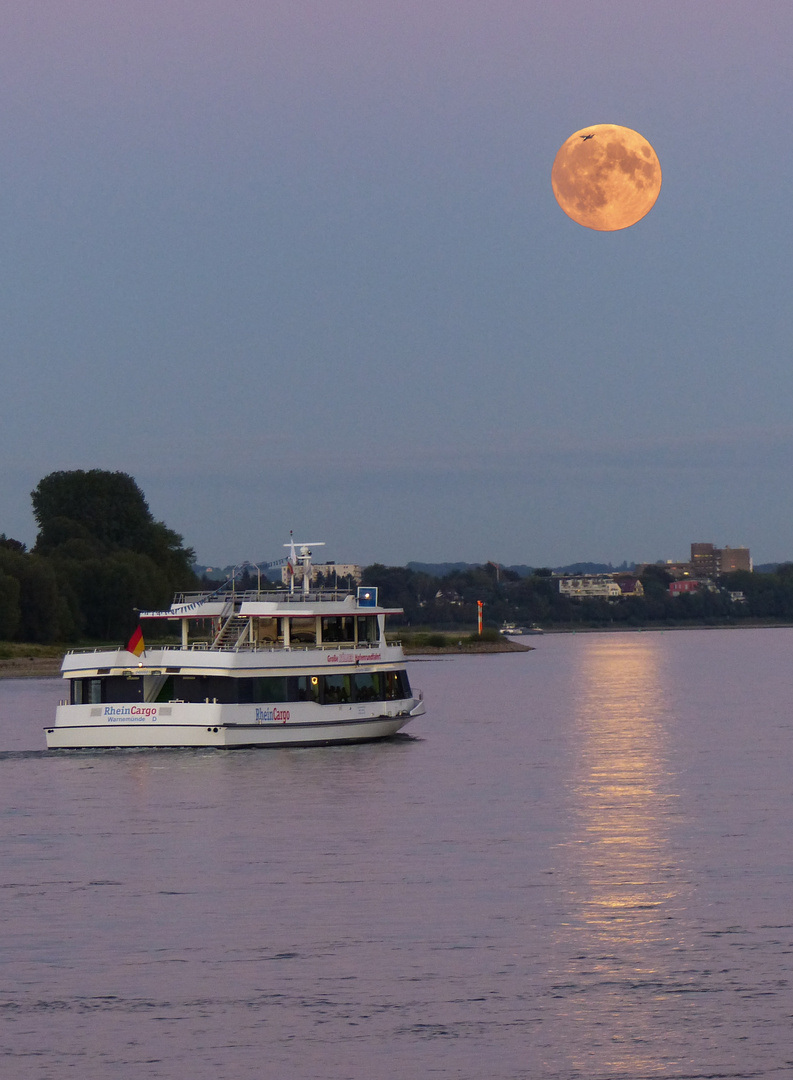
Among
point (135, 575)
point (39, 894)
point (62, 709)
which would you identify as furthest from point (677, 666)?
point (39, 894)

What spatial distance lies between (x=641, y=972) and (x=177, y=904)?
9.66 meters

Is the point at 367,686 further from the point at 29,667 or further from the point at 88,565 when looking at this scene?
the point at 88,565

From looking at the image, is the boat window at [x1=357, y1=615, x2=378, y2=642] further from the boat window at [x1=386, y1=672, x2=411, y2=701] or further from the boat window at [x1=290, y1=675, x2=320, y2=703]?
the boat window at [x1=290, y1=675, x2=320, y2=703]

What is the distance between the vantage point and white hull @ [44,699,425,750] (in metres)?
57.2

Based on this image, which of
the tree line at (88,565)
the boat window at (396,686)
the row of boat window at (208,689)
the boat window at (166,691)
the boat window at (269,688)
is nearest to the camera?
the row of boat window at (208,689)

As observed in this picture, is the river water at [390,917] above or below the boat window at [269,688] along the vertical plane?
below

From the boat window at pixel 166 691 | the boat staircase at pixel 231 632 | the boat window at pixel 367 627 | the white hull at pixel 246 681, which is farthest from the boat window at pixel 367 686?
the boat window at pixel 166 691

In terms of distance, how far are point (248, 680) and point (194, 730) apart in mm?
2549

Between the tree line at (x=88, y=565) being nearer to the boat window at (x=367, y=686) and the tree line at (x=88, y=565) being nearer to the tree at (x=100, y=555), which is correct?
the tree at (x=100, y=555)

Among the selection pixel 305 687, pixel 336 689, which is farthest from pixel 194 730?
pixel 336 689

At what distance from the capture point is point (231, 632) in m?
61.0

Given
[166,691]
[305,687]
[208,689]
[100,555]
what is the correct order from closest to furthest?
[208,689], [166,691], [305,687], [100,555]

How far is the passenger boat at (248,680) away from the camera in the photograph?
57375mm

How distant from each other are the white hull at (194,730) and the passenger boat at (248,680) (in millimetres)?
35
